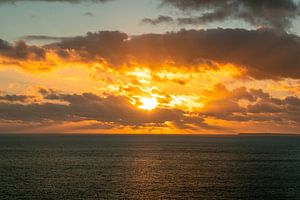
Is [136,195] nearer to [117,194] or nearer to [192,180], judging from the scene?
[117,194]

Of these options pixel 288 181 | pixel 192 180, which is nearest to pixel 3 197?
pixel 192 180

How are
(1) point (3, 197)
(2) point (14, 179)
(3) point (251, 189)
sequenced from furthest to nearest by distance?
(2) point (14, 179)
(3) point (251, 189)
(1) point (3, 197)

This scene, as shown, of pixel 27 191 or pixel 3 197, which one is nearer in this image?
pixel 3 197

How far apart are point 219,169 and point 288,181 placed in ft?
125

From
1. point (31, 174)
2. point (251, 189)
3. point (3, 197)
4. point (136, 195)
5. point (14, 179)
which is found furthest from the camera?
point (31, 174)

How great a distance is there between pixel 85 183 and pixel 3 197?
95.6 ft

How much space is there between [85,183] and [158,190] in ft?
79.5

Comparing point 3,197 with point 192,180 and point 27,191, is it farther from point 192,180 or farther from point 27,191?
point 192,180

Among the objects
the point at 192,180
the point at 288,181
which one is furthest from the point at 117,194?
the point at 288,181

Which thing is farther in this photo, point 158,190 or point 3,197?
point 158,190

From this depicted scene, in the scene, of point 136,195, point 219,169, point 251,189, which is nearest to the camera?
point 136,195

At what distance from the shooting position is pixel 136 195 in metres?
108

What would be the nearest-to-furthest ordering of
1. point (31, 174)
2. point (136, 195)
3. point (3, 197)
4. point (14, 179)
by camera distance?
1. point (3, 197)
2. point (136, 195)
3. point (14, 179)
4. point (31, 174)

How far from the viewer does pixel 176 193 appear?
362 feet
